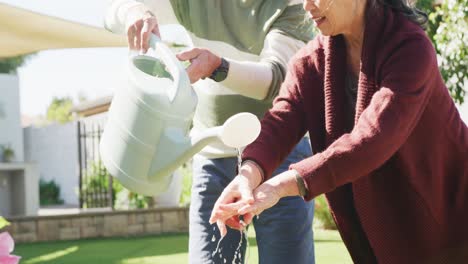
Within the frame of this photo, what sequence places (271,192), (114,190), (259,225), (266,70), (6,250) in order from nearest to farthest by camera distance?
1. (6,250)
2. (271,192)
3. (266,70)
4. (259,225)
5. (114,190)

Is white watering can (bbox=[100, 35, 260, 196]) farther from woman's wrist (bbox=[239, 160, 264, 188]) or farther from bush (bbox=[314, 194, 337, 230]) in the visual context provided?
bush (bbox=[314, 194, 337, 230])

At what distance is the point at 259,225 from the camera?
211 centimetres

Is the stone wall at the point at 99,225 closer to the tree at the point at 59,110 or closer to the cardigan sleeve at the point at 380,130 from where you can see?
the cardigan sleeve at the point at 380,130

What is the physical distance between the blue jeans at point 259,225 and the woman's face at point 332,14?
1.80ft

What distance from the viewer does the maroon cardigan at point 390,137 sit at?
1.51 meters

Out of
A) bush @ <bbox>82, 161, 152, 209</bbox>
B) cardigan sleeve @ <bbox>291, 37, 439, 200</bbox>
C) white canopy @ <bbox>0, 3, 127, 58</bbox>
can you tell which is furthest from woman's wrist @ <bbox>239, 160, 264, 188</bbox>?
bush @ <bbox>82, 161, 152, 209</bbox>

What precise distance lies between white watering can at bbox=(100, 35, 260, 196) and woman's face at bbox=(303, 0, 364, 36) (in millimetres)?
297

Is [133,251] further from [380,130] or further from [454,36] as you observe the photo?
[380,130]

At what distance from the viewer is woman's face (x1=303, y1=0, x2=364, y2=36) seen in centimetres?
Result: 157

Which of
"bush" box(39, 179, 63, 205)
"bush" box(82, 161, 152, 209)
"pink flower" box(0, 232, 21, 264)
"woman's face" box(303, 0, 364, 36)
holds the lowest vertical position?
"bush" box(39, 179, 63, 205)

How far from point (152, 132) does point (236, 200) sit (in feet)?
0.74

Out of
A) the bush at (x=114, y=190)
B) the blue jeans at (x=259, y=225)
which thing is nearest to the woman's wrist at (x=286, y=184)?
the blue jeans at (x=259, y=225)

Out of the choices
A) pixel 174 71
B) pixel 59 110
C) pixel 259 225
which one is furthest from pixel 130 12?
pixel 59 110

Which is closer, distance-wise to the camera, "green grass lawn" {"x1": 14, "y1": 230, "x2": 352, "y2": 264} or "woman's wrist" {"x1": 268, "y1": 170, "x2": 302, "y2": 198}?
"woman's wrist" {"x1": 268, "y1": 170, "x2": 302, "y2": 198}
